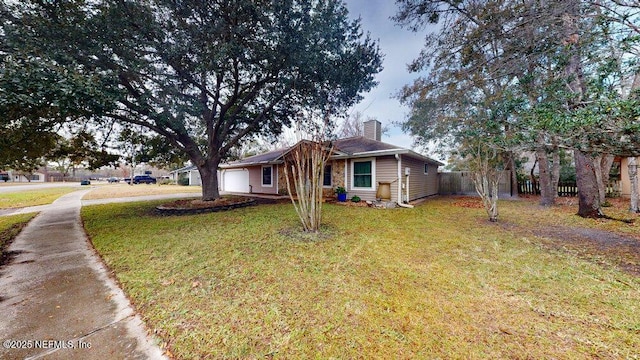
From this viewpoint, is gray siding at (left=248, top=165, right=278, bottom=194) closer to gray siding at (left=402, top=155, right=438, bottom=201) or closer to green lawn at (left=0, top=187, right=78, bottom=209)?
gray siding at (left=402, top=155, right=438, bottom=201)

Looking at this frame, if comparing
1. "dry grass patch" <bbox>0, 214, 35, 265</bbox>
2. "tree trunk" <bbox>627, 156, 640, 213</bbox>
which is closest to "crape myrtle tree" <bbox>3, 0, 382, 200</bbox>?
"dry grass patch" <bbox>0, 214, 35, 265</bbox>

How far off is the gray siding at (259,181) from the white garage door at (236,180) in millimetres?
680

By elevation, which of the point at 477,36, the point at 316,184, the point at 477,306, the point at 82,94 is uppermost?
the point at 477,36

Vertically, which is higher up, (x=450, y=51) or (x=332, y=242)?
(x=450, y=51)

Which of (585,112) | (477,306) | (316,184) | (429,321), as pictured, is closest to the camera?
(429,321)

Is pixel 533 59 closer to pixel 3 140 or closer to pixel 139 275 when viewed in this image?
pixel 139 275

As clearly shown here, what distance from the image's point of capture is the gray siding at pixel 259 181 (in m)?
14.1

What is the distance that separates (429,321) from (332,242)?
8.33ft

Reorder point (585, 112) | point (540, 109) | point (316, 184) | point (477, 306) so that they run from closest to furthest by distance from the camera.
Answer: point (477, 306) → point (585, 112) → point (540, 109) → point (316, 184)

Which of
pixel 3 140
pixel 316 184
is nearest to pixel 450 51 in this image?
pixel 316 184

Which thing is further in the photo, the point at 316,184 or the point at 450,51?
the point at 450,51

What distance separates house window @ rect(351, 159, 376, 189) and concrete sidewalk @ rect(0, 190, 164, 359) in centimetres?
882

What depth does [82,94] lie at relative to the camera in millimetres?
4812

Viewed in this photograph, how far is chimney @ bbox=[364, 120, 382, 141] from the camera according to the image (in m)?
13.2
